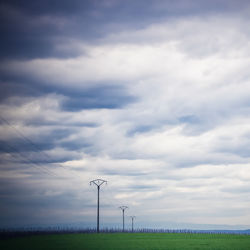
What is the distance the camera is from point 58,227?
118438mm

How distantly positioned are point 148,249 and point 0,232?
47.6 meters

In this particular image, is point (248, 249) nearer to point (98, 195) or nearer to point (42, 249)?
point (42, 249)

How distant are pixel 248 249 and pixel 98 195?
6266 cm

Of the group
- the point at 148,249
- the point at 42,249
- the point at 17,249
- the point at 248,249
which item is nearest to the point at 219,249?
the point at 248,249

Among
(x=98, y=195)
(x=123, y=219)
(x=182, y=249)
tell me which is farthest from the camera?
(x=123, y=219)

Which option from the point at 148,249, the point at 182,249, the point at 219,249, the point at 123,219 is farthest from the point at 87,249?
the point at 123,219

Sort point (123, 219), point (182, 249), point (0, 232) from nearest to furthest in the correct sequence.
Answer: point (182, 249)
point (0, 232)
point (123, 219)

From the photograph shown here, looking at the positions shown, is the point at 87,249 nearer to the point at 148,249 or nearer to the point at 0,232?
the point at 148,249

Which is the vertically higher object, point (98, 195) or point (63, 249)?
point (98, 195)

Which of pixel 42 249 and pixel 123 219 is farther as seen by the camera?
pixel 123 219

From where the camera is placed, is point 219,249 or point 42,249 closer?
point 42,249

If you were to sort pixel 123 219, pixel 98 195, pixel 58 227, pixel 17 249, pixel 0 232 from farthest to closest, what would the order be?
pixel 123 219
pixel 58 227
pixel 98 195
pixel 0 232
pixel 17 249

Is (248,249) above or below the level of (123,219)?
below

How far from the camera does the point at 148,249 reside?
138 ft
